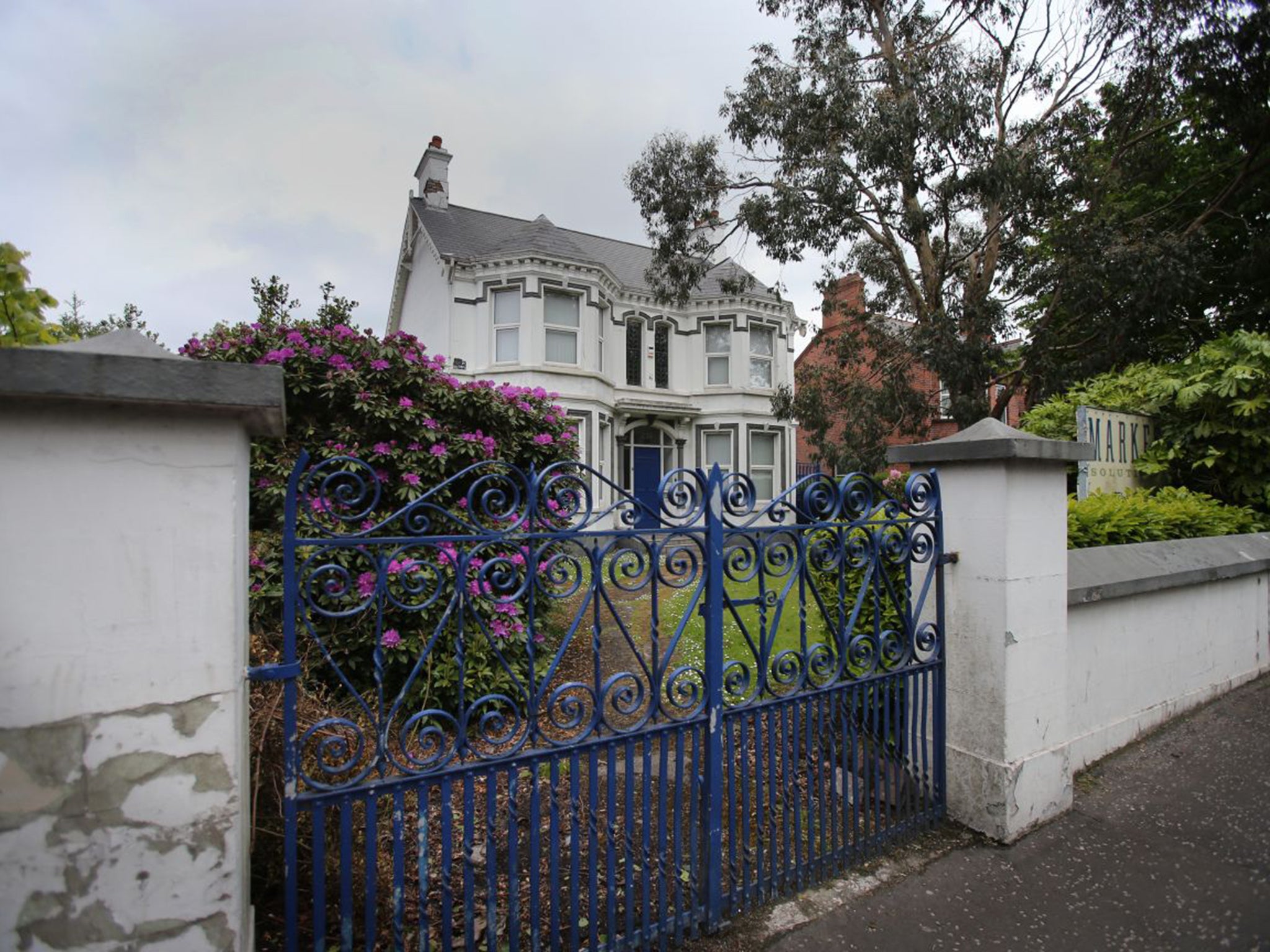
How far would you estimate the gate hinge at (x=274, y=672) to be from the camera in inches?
74.8

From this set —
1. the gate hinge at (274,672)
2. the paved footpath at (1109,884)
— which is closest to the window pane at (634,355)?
the paved footpath at (1109,884)

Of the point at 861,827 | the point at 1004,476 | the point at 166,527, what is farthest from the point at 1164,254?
the point at 166,527

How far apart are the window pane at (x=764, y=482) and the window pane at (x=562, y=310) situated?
6.95 meters

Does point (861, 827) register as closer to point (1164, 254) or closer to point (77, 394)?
point (77, 394)

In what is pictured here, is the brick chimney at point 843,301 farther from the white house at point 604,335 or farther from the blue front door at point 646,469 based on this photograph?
the blue front door at point 646,469

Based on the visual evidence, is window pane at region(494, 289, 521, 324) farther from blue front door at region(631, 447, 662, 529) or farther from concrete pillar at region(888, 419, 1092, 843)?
concrete pillar at region(888, 419, 1092, 843)

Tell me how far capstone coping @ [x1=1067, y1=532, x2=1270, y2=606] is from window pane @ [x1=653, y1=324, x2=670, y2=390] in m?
14.3

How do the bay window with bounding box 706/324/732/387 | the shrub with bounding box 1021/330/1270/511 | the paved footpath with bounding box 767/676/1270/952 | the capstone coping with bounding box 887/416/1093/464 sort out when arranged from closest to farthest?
the paved footpath with bounding box 767/676/1270/952 < the capstone coping with bounding box 887/416/1093/464 < the shrub with bounding box 1021/330/1270/511 < the bay window with bounding box 706/324/732/387

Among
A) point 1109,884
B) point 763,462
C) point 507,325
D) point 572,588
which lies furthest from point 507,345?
point 1109,884

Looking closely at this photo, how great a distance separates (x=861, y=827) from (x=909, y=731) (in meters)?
0.60

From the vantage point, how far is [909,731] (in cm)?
352

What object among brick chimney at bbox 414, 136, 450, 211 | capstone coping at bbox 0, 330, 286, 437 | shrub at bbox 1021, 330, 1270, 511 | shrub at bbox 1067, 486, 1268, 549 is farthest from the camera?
brick chimney at bbox 414, 136, 450, 211

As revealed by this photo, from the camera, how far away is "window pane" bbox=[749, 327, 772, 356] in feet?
63.2

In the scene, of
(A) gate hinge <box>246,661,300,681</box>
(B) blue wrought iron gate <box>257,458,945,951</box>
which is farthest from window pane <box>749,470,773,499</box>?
(A) gate hinge <box>246,661,300,681</box>
